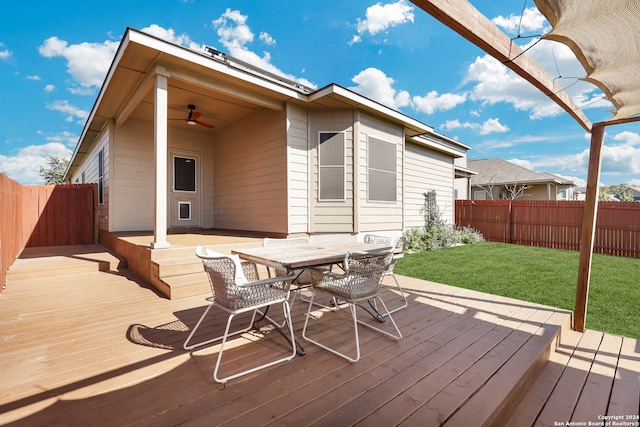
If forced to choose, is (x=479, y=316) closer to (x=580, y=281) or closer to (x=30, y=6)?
(x=580, y=281)

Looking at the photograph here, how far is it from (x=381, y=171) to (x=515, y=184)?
13481mm

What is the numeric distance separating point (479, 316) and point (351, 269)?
5.55ft

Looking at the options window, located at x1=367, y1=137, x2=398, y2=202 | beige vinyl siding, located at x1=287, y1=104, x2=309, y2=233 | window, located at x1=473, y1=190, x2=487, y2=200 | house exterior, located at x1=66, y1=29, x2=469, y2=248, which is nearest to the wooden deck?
house exterior, located at x1=66, y1=29, x2=469, y2=248

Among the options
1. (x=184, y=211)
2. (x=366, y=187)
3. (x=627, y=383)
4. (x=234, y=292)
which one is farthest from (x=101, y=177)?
(x=627, y=383)

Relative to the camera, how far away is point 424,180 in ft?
30.5

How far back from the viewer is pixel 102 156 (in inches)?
288

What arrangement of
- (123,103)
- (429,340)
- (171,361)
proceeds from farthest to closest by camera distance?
(123,103), (429,340), (171,361)

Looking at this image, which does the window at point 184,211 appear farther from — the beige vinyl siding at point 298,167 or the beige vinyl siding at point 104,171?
the beige vinyl siding at point 298,167

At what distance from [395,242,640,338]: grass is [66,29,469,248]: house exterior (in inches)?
62.3

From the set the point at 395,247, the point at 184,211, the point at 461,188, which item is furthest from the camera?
the point at 461,188

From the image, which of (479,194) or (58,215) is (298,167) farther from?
(479,194)

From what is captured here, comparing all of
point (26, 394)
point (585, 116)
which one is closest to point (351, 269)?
point (26, 394)

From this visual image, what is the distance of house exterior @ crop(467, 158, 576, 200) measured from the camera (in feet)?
52.4

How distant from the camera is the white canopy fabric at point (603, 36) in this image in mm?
1511
